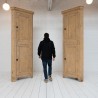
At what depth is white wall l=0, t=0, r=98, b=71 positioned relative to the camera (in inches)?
274

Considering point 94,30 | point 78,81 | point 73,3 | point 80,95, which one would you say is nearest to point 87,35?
point 94,30

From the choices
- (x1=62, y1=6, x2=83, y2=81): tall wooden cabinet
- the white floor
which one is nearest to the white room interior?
(x1=62, y1=6, x2=83, y2=81): tall wooden cabinet

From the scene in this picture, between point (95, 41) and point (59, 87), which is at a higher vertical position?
point (95, 41)

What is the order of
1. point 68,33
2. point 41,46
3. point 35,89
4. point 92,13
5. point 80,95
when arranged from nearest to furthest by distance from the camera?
point 80,95, point 35,89, point 41,46, point 68,33, point 92,13

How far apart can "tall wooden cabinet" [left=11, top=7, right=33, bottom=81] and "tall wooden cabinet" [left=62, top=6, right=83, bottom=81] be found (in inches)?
48.6

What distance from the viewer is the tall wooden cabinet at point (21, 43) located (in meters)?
5.35

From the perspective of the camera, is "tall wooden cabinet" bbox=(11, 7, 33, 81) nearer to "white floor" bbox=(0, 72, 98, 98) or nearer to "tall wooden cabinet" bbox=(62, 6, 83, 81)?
"white floor" bbox=(0, 72, 98, 98)

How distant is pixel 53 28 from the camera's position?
7062mm

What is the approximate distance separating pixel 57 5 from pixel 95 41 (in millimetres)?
2154

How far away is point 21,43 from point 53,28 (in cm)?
197

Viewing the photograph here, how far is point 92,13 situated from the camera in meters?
6.96

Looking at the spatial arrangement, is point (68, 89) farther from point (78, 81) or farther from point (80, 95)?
point (78, 81)

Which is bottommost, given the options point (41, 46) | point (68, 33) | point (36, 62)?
point (36, 62)

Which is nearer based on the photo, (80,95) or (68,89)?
(80,95)
